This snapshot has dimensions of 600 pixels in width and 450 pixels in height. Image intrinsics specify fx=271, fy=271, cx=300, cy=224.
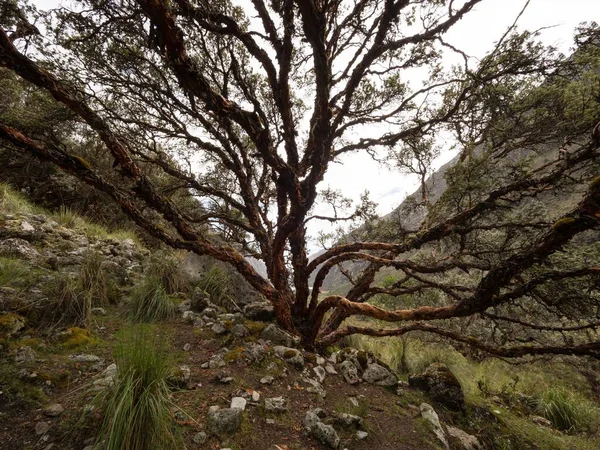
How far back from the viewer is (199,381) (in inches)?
123

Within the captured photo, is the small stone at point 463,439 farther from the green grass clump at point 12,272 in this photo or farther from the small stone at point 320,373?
the green grass clump at point 12,272

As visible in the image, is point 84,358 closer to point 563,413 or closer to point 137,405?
point 137,405

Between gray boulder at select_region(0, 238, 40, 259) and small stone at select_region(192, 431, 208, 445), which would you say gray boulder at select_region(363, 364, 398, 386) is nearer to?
small stone at select_region(192, 431, 208, 445)

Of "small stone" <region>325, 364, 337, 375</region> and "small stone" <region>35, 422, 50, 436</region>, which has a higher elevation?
"small stone" <region>35, 422, 50, 436</region>

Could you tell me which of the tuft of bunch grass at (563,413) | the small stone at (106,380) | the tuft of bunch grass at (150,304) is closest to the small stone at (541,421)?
the tuft of bunch grass at (563,413)

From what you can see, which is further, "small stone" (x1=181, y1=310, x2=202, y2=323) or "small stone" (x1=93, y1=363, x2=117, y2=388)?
"small stone" (x1=181, y1=310, x2=202, y2=323)

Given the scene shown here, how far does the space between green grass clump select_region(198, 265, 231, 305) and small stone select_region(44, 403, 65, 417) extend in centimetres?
362

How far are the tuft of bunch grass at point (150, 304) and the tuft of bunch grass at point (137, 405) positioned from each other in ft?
7.91

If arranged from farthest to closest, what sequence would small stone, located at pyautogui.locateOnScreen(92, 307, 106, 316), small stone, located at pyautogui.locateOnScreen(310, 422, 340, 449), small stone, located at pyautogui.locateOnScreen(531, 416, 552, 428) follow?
small stone, located at pyautogui.locateOnScreen(531, 416, 552, 428) < small stone, located at pyautogui.locateOnScreen(92, 307, 106, 316) < small stone, located at pyautogui.locateOnScreen(310, 422, 340, 449)

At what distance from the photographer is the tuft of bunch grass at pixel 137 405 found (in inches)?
76.0

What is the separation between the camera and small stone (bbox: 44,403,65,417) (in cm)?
227

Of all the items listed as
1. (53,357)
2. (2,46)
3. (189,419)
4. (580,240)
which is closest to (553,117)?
(580,240)

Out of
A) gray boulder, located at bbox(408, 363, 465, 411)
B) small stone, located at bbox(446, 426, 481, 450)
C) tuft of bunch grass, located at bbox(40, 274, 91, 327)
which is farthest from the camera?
gray boulder, located at bbox(408, 363, 465, 411)

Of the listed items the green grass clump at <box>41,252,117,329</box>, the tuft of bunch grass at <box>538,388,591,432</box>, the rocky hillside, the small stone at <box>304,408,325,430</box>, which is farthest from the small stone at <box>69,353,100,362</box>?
the tuft of bunch grass at <box>538,388,591,432</box>
